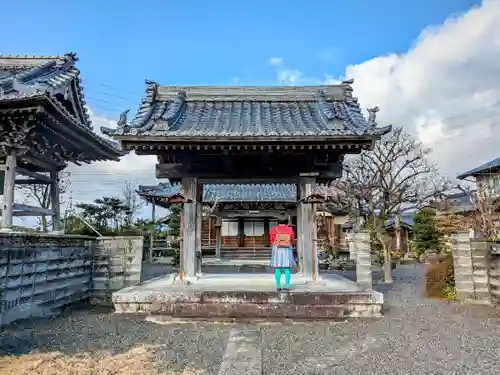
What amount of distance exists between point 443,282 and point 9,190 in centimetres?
1185

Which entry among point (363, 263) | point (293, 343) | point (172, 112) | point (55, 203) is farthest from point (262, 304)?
point (55, 203)

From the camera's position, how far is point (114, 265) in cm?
988

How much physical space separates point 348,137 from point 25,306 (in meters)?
7.36

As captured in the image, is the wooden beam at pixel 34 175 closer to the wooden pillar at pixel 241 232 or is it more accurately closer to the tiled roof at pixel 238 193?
the tiled roof at pixel 238 193

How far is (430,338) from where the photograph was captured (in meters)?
6.14

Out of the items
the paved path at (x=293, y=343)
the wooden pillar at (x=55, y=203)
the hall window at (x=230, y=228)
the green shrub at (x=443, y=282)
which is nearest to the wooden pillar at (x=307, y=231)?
the paved path at (x=293, y=343)

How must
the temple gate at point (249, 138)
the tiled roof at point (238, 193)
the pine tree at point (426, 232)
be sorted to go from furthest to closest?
the pine tree at point (426, 232) < the tiled roof at point (238, 193) < the temple gate at point (249, 138)

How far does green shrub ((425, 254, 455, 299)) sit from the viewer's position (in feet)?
35.3

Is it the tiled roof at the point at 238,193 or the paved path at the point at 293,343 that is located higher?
the tiled roof at the point at 238,193

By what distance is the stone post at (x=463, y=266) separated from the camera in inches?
381

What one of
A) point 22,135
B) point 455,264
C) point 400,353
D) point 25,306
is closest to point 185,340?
point 400,353

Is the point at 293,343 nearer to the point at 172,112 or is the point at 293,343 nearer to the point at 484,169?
the point at 172,112

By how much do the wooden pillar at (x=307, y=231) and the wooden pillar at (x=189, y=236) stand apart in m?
2.65

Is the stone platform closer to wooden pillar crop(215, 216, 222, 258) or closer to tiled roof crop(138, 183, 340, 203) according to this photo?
tiled roof crop(138, 183, 340, 203)
